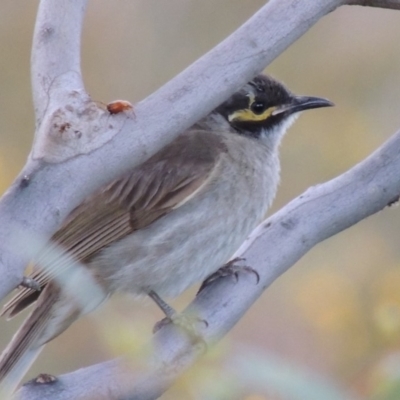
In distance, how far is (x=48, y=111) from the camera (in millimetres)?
2529

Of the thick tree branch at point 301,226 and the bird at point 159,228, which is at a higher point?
the bird at point 159,228

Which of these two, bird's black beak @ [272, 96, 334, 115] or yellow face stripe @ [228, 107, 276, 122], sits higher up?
yellow face stripe @ [228, 107, 276, 122]

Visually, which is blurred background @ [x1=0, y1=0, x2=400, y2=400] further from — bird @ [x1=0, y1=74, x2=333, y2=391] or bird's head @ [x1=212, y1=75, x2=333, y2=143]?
bird's head @ [x1=212, y1=75, x2=333, y2=143]

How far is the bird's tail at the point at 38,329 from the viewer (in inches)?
153

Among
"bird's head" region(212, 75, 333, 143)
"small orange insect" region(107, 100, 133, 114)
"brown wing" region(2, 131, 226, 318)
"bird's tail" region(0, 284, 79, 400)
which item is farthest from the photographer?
"bird's head" region(212, 75, 333, 143)

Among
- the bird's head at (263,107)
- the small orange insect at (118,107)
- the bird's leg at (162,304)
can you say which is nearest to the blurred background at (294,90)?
the bird's leg at (162,304)

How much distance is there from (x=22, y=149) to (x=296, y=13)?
4.25 metres

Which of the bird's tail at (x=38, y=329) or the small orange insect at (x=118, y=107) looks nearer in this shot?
the small orange insect at (x=118, y=107)

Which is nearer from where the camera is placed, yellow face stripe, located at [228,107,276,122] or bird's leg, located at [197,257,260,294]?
bird's leg, located at [197,257,260,294]

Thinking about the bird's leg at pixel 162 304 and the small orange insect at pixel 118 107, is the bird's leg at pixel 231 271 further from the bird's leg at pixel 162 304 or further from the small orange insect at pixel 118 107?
the small orange insect at pixel 118 107

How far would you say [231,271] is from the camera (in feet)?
12.4

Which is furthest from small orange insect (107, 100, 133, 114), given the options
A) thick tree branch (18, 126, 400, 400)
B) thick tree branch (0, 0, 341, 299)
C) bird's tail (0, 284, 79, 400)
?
bird's tail (0, 284, 79, 400)

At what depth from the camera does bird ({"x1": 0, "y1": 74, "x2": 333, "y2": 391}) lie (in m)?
4.08

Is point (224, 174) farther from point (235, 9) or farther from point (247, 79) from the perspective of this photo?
point (235, 9)
